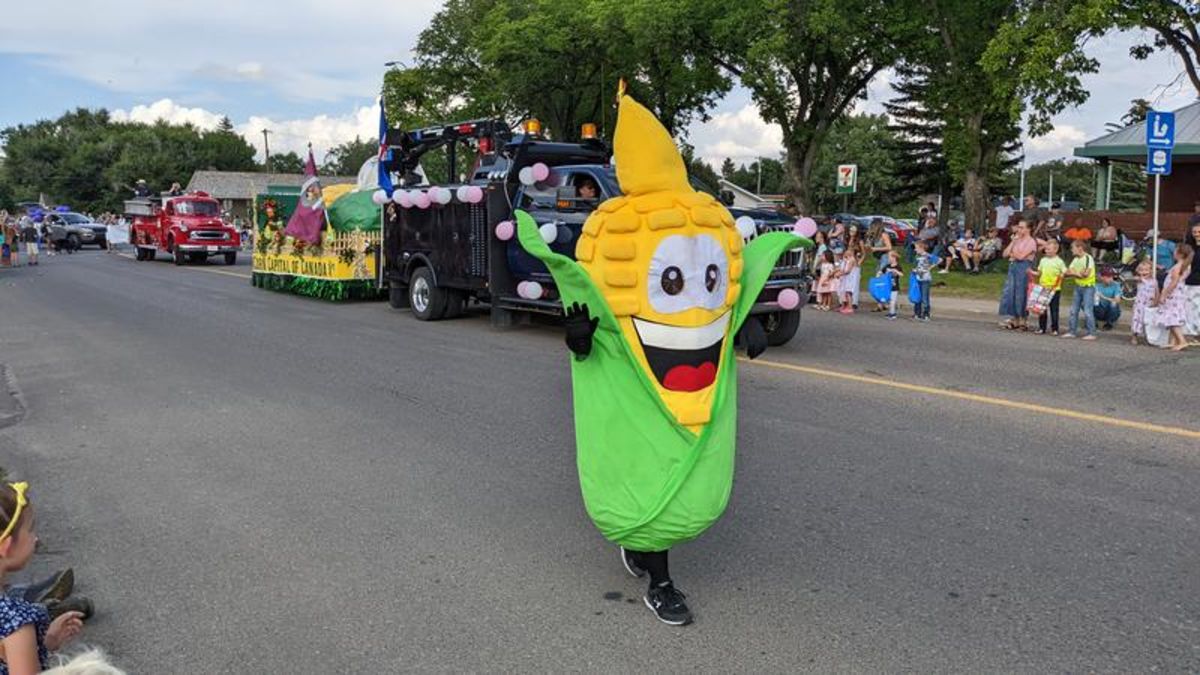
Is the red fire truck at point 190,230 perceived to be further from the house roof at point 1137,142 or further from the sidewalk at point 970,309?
the house roof at point 1137,142

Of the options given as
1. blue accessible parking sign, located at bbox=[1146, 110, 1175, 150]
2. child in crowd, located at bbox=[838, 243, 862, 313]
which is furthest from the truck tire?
blue accessible parking sign, located at bbox=[1146, 110, 1175, 150]

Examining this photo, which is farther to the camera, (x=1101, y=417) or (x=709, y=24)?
(x=709, y=24)

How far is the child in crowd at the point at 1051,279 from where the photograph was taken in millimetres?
11961

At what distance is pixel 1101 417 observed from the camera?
712 cm

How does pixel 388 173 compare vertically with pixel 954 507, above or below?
above

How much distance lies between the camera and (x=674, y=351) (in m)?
3.52

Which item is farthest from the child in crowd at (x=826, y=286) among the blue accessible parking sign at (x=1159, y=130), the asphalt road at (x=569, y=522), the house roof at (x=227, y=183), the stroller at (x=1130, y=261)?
the house roof at (x=227, y=183)

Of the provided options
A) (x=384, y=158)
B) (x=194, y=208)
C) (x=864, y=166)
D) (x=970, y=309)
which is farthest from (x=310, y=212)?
(x=864, y=166)

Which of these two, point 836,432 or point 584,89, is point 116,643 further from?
point 584,89

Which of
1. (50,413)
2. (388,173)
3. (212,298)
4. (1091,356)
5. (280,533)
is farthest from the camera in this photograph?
(212,298)

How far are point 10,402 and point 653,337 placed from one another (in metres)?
7.46

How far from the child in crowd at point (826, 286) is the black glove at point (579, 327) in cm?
1213

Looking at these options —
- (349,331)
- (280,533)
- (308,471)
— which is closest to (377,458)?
(308,471)

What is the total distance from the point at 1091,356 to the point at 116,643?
985 cm
